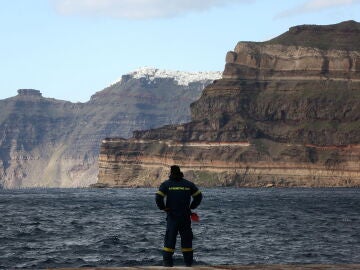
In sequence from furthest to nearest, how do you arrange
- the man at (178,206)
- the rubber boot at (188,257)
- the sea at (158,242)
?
the sea at (158,242), the rubber boot at (188,257), the man at (178,206)

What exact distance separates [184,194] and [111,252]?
22022mm

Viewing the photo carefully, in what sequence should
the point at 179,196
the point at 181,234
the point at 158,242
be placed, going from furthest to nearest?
the point at 158,242 → the point at 181,234 → the point at 179,196

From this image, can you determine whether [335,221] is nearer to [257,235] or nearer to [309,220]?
[309,220]

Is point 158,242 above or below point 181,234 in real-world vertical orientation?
below

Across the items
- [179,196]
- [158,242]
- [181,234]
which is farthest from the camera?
[158,242]

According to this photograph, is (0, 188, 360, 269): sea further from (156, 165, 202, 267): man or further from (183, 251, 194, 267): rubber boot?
(156, 165, 202, 267): man

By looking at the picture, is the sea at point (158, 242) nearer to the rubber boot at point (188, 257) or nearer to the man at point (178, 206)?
the rubber boot at point (188, 257)

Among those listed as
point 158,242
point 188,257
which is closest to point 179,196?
point 188,257

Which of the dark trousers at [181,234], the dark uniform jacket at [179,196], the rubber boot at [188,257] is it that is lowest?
the rubber boot at [188,257]

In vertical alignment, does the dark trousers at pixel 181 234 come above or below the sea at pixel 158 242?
above

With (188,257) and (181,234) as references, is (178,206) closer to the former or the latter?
(181,234)

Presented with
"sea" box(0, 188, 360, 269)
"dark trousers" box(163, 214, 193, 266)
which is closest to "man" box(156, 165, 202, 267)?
"dark trousers" box(163, 214, 193, 266)

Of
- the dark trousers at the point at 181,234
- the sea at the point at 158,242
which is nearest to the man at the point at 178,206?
the dark trousers at the point at 181,234

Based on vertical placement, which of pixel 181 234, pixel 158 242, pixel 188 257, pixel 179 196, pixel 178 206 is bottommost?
pixel 158 242
